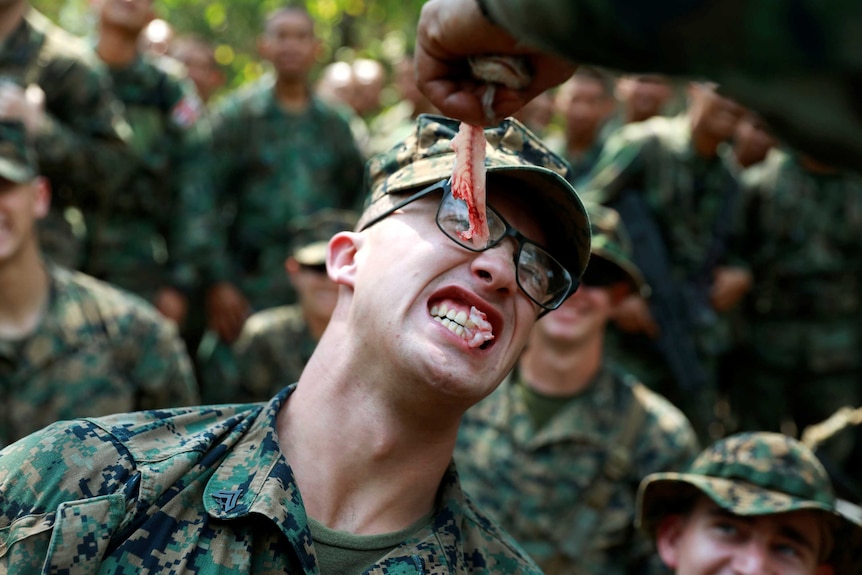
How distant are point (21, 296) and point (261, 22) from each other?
11.5 meters

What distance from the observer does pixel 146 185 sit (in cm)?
763

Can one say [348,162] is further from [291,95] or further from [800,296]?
[800,296]

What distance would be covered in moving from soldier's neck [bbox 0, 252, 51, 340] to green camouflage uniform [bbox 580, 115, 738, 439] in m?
3.57

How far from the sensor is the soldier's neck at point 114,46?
24.7 feet

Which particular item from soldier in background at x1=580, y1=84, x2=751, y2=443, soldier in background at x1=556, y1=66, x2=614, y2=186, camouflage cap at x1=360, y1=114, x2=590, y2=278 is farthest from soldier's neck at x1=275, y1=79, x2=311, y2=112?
camouflage cap at x1=360, y1=114, x2=590, y2=278

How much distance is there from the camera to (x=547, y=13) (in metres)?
1.37

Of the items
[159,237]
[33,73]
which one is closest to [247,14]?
[159,237]

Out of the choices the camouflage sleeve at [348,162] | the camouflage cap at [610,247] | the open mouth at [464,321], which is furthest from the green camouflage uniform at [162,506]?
the camouflage sleeve at [348,162]

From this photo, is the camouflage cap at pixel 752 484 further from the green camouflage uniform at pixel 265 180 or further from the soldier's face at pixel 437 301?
the green camouflage uniform at pixel 265 180

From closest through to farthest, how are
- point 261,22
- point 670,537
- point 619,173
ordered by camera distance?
point 670,537, point 619,173, point 261,22

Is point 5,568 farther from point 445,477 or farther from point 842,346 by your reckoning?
point 842,346

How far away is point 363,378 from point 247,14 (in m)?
14.4

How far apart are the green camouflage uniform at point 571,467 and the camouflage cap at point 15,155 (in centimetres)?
232

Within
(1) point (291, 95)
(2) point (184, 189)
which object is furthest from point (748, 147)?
(2) point (184, 189)
